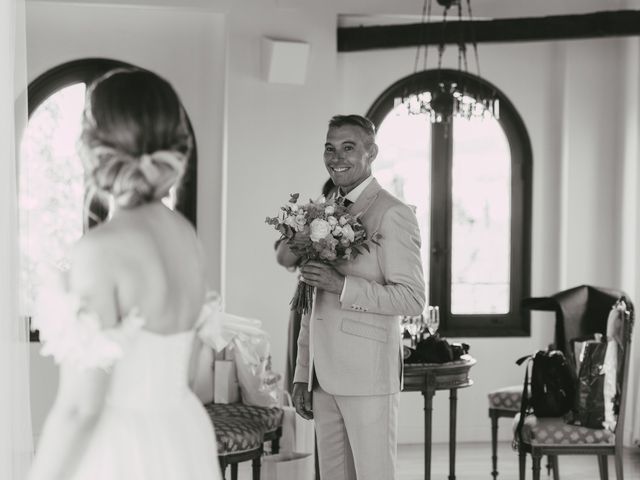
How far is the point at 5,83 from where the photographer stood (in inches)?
128

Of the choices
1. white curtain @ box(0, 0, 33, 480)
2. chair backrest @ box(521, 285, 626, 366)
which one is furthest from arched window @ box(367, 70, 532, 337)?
white curtain @ box(0, 0, 33, 480)

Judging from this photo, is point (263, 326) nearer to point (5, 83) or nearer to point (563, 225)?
point (563, 225)

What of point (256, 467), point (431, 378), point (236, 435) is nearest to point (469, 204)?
point (431, 378)

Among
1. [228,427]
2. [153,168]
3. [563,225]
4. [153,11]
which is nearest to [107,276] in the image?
[153,168]

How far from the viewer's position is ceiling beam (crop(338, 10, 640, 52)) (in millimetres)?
6996

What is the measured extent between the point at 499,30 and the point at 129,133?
5466 mm

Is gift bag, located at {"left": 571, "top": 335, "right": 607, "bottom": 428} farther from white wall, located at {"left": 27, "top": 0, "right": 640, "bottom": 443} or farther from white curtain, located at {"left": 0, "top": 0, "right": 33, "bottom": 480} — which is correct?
white curtain, located at {"left": 0, "top": 0, "right": 33, "bottom": 480}

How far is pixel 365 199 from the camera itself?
3.85 metres

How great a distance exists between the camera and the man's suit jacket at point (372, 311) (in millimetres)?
3648

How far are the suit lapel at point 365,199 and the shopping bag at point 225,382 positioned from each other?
5.29 ft

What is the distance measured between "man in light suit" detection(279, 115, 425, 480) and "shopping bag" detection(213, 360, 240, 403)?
139 cm

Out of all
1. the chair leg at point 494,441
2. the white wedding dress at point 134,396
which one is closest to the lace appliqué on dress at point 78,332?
the white wedding dress at point 134,396

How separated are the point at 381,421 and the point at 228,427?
4.44 ft

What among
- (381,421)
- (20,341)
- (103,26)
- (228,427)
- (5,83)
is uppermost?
(103,26)
